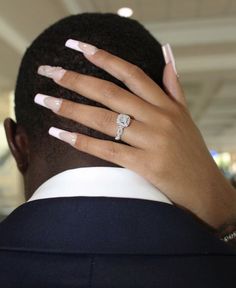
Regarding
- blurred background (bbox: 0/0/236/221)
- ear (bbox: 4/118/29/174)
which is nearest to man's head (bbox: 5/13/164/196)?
ear (bbox: 4/118/29/174)

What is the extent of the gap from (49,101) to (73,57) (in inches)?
2.5

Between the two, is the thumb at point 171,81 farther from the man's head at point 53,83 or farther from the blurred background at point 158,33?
the blurred background at point 158,33

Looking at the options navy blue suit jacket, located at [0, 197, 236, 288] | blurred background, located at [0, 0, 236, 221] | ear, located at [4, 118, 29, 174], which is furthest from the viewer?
blurred background, located at [0, 0, 236, 221]

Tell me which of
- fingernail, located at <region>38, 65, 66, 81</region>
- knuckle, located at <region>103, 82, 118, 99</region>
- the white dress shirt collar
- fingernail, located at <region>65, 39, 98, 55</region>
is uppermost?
fingernail, located at <region>65, 39, 98, 55</region>

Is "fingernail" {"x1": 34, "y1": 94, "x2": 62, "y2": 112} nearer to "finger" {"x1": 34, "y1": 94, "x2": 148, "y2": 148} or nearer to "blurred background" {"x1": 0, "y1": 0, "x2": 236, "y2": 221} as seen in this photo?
"finger" {"x1": 34, "y1": 94, "x2": 148, "y2": 148}

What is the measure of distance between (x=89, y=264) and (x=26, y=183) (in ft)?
0.58

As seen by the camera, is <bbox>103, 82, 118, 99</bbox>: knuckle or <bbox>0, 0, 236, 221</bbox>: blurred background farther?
<bbox>0, 0, 236, 221</bbox>: blurred background

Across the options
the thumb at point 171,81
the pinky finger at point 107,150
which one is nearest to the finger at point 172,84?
the thumb at point 171,81

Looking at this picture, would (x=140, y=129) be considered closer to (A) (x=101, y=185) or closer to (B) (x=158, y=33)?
(A) (x=101, y=185)

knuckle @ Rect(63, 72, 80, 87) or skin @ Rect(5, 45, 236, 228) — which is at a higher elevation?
knuckle @ Rect(63, 72, 80, 87)

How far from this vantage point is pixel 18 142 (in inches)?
23.0

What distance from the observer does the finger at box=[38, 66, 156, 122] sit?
51 centimetres

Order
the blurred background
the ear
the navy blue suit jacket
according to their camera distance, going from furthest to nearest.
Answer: the blurred background → the ear → the navy blue suit jacket

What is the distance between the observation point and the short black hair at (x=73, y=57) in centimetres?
53
